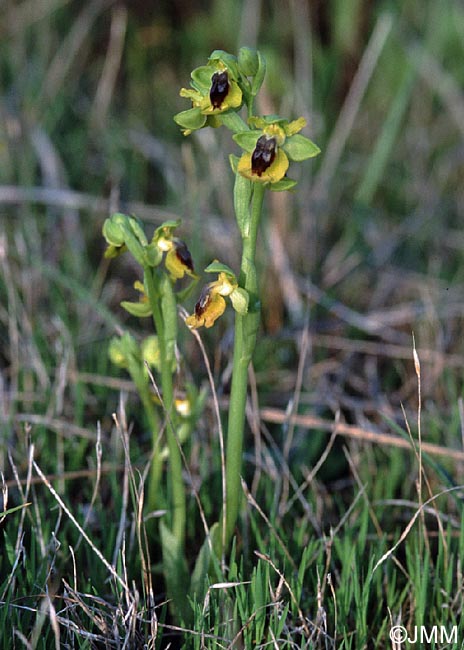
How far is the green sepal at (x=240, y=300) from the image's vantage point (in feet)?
4.59

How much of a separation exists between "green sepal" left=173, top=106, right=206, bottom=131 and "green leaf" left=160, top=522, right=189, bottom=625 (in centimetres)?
80

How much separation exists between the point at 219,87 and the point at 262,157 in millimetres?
148

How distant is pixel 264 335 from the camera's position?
2730mm

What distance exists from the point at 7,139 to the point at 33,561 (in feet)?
6.82

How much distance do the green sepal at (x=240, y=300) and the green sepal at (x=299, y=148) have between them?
0.27 m

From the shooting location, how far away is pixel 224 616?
4.75ft

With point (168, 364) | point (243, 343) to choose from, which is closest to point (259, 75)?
point (243, 343)

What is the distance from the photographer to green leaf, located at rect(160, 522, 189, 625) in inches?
61.0

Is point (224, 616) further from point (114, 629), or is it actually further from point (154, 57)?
point (154, 57)

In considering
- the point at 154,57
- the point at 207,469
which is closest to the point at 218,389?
the point at 207,469

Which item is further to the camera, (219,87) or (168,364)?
(168,364)

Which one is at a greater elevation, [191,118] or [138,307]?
[191,118]

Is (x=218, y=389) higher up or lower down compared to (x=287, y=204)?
lower down

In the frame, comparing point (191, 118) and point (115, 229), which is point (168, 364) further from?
point (191, 118)
